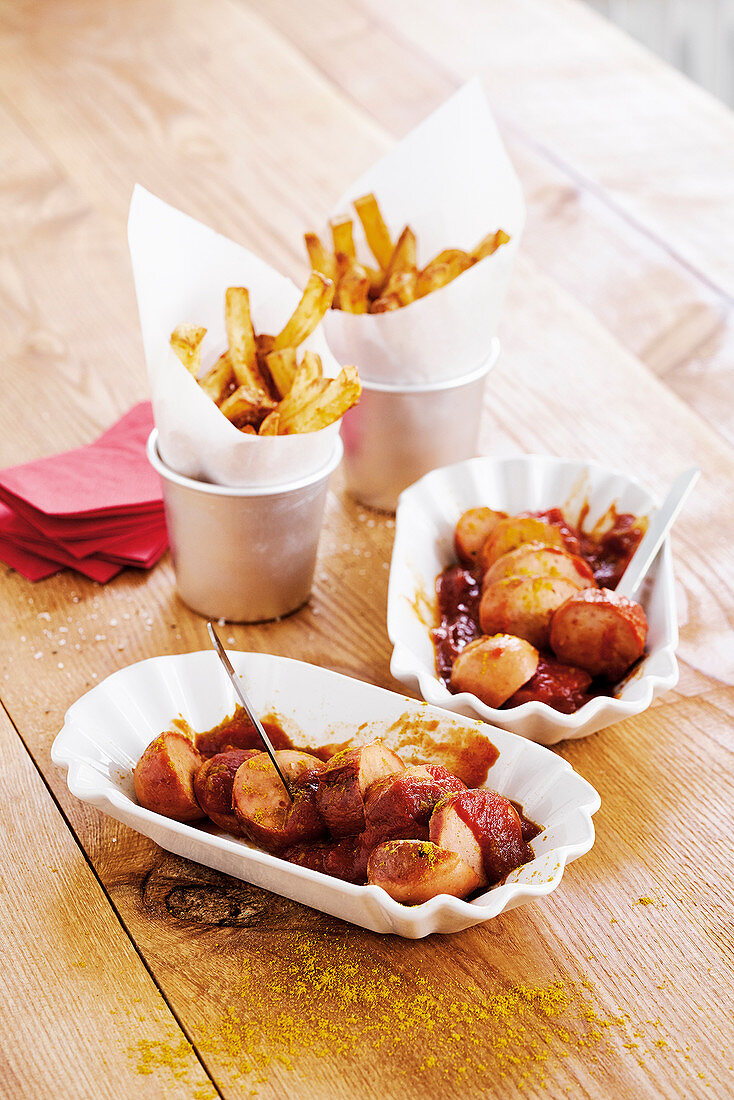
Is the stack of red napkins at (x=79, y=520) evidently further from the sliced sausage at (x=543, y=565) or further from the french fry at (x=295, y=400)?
the sliced sausage at (x=543, y=565)

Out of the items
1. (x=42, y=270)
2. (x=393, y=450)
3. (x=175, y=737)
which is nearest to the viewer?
(x=175, y=737)

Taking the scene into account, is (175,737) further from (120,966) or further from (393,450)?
(393,450)

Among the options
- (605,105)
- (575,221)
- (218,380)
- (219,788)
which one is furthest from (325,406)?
(605,105)

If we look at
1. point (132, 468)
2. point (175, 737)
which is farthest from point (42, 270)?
point (175, 737)

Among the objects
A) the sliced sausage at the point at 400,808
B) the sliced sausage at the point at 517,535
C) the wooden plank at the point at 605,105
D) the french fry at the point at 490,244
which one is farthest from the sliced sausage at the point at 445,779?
the wooden plank at the point at 605,105

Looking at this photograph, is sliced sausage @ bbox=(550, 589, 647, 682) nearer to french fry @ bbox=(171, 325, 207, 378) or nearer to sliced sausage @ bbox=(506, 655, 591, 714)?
sliced sausage @ bbox=(506, 655, 591, 714)
